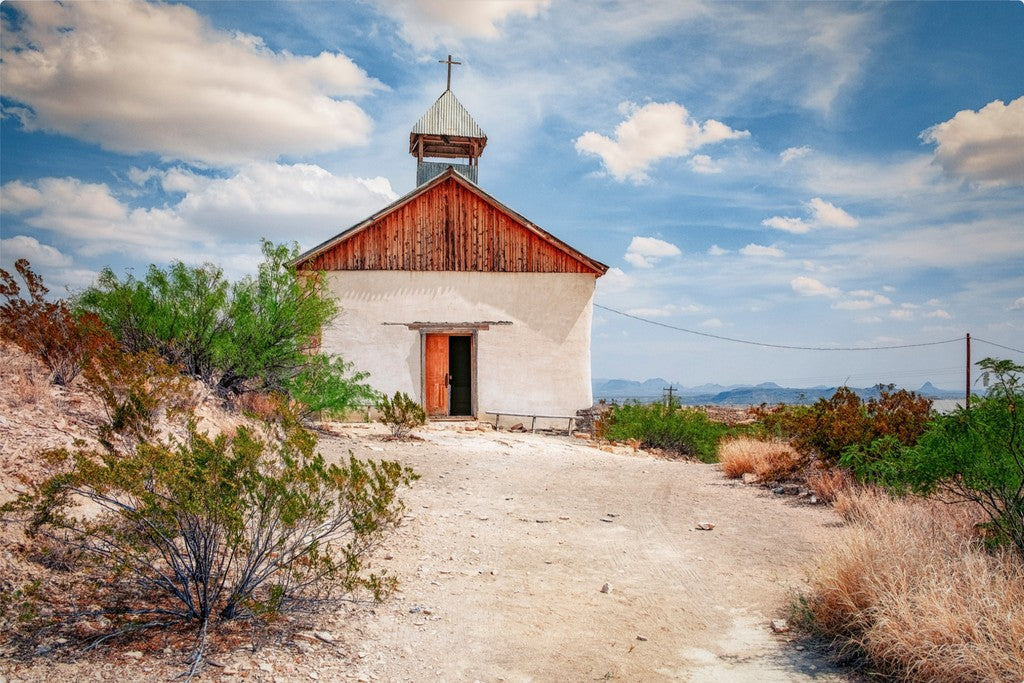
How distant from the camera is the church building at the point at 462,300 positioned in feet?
57.5

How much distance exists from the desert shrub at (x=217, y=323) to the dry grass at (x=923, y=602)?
8.94 metres

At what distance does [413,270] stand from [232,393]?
6.81 m

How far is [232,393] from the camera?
11.8m

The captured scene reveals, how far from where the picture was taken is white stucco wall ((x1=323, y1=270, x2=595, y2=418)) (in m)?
17.5

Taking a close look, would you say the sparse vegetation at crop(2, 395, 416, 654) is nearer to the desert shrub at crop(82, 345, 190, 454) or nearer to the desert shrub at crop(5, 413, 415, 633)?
the desert shrub at crop(5, 413, 415, 633)

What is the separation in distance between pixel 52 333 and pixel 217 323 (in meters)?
2.67

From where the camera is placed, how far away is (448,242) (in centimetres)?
1800

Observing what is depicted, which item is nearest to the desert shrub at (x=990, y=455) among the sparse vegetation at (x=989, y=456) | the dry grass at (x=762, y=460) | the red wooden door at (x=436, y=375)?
the sparse vegetation at (x=989, y=456)

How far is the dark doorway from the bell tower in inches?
210

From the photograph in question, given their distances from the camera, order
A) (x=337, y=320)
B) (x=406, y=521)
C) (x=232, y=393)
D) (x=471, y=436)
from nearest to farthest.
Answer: (x=406, y=521)
(x=232, y=393)
(x=471, y=436)
(x=337, y=320)

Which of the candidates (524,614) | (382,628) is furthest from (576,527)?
(382,628)

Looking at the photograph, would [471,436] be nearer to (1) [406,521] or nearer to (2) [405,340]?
(2) [405,340]

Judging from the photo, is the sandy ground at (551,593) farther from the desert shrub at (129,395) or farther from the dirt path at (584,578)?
the desert shrub at (129,395)

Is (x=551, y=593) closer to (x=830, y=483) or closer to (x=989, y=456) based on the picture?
(x=989, y=456)
